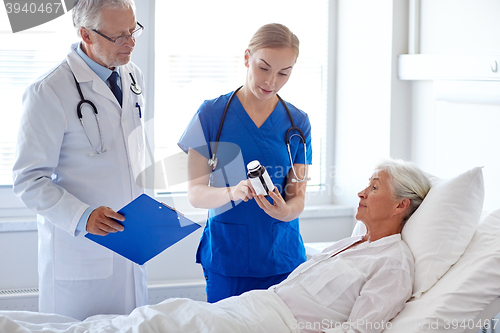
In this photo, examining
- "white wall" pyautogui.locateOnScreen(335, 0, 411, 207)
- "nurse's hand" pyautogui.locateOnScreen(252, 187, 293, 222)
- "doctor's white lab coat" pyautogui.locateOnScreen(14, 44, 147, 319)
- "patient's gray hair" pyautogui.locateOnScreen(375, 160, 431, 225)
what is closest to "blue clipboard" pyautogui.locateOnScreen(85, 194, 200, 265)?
"doctor's white lab coat" pyautogui.locateOnScreen(14, 44, 147, 319)

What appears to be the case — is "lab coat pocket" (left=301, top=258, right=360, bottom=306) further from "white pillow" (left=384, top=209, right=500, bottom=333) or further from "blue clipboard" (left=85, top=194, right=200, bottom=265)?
"blue clipboard" (left=85, top=194, right=200, bottom=265)

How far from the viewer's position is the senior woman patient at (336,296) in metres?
1.37

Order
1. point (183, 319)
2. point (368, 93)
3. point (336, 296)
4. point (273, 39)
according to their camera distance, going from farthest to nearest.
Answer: point (368, 93), point (273, 39), point (336, 296), point (183, 319)

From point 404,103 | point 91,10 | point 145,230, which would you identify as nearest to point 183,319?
point 145,230

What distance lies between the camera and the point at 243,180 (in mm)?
1639

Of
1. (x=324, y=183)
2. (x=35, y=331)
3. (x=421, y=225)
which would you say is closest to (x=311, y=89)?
(x=324, y=183)

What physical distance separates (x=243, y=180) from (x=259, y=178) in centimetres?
19

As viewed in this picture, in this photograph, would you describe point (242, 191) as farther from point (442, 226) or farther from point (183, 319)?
point (442, 226)

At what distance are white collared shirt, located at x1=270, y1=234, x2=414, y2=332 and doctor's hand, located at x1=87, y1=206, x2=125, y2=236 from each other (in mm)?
575

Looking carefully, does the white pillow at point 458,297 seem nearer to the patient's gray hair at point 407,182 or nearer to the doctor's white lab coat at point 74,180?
the patient's gray hair at point 407,182

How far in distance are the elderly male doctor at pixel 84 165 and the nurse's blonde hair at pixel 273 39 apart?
441 millimetres

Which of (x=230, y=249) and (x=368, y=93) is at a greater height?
(x=368, y=93)

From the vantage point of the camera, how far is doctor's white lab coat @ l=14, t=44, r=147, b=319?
4.95 ft

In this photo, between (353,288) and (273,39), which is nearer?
(353,288)
